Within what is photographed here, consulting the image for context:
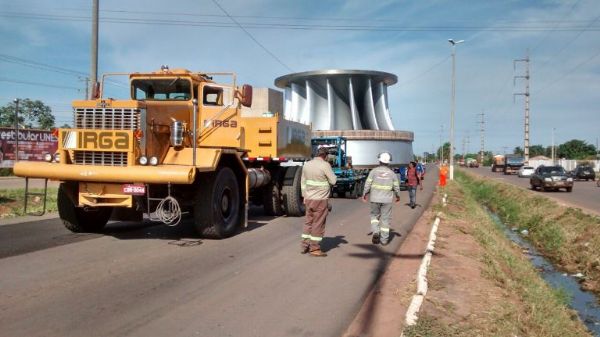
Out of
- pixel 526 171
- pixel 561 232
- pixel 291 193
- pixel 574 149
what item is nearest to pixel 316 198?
pixel 291 193

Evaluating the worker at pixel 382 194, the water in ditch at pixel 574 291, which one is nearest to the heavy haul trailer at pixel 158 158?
the worker at pixel 382 194

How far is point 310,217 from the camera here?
8.25m

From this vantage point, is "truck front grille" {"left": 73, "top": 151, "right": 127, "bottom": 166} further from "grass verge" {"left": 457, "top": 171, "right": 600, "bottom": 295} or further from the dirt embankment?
"grass verge" {"left": 457, "top": 171, "right": 600, "bottom": 295}

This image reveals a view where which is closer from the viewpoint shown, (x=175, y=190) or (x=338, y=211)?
(x=175, y=190)

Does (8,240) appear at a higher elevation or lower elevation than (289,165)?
lower

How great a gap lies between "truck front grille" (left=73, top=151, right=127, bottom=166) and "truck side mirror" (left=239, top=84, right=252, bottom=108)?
8.53 feet

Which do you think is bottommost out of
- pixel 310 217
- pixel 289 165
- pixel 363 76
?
pixel 310 217

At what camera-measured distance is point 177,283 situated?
20.8ft

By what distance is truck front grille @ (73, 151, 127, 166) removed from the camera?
28.2ft

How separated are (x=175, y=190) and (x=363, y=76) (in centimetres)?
5741

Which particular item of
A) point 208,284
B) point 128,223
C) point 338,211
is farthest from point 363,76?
point 208,284

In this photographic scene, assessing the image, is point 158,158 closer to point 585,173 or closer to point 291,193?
point 291,193

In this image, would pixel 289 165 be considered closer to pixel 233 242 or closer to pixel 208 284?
pixel 233 242

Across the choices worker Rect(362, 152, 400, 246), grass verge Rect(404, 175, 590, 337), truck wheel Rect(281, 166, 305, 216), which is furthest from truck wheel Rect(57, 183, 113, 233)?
grass verge Rect(404, 175, 590, 337)
